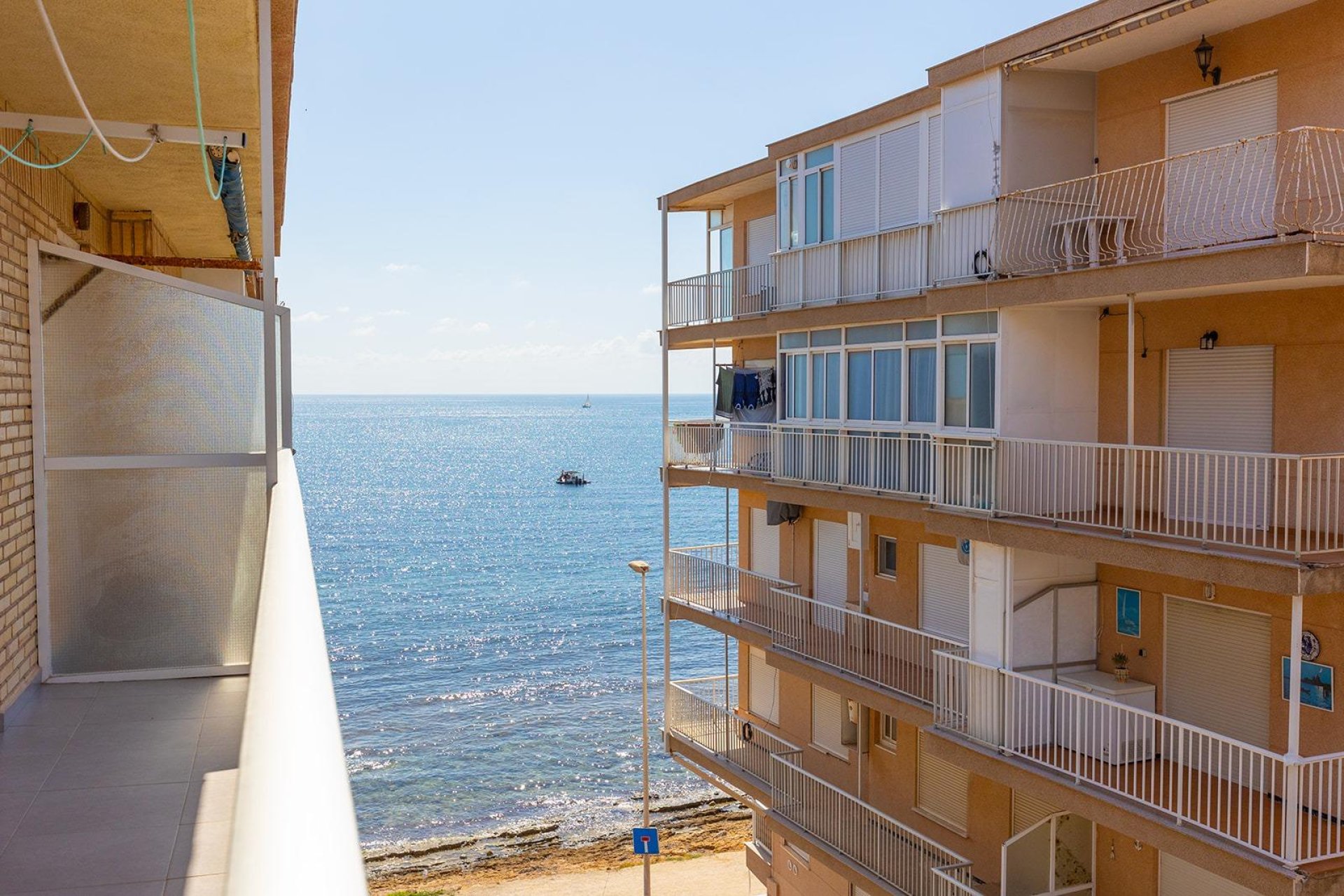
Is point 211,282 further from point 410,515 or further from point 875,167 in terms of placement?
point 410,515

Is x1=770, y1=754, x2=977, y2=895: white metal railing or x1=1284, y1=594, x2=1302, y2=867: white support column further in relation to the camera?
x1=770, y1=754, x2=977, y2=895: white metal railing

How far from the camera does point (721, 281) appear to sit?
2352cm

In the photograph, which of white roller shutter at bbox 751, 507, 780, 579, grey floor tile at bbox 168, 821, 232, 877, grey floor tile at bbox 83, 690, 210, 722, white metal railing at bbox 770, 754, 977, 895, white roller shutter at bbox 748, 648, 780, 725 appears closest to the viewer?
grey floor tile at bbox 168, 821, 232, 877

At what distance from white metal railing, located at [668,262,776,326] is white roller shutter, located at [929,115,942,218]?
502 centimetres

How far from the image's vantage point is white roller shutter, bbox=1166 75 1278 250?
12648 mm

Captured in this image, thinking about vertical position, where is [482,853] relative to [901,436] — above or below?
below

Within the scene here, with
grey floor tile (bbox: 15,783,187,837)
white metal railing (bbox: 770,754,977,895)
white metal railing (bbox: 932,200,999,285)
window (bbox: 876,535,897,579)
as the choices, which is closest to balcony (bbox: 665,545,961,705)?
window (bbox: 876,535,897,579)

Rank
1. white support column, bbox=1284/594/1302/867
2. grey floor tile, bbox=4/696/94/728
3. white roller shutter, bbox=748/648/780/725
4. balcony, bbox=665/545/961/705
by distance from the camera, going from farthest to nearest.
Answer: white roller shutter, bbox=748/648/780/725
balcony, bbox=665/545/961/705
white support column, bbox=1284/594/1302/867
grey floor tile, bbox=4/696/94/728

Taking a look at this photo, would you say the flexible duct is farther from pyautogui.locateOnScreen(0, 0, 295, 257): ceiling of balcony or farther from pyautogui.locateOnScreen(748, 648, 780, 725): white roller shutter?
pyautogui.locateOnScreen(748, 648, 780, 725): white roller shutter

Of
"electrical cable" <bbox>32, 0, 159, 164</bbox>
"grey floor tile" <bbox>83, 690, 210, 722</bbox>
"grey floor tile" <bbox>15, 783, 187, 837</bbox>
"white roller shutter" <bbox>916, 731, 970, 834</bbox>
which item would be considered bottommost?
"white roller shutter" <bbox>916, 731, 970, 834</bbox>

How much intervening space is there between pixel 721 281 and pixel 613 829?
72.4 feet

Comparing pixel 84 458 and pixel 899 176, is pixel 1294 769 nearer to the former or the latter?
pixel 84 458

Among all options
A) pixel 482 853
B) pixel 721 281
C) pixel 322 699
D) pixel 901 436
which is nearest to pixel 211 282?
pixel 721 281

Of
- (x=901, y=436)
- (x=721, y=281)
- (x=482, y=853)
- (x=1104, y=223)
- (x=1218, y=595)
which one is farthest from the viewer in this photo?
(x=482, y=853)
